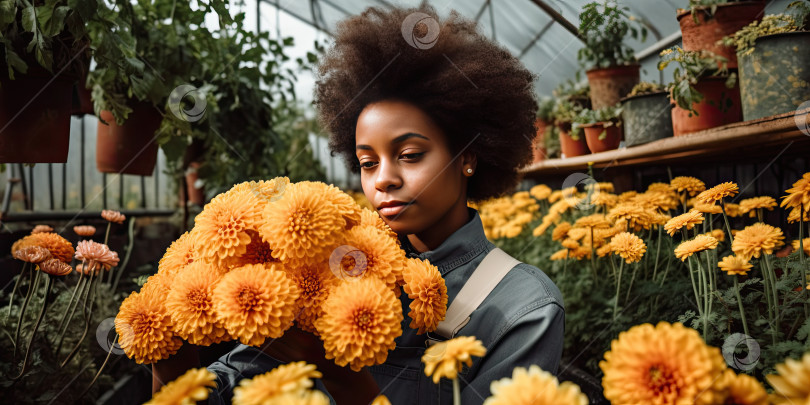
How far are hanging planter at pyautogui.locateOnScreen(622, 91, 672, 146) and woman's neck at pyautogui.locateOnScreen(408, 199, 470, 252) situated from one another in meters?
1.16

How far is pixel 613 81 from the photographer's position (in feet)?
7.79

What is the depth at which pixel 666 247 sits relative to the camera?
165cm

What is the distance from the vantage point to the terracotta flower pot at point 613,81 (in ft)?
7.73

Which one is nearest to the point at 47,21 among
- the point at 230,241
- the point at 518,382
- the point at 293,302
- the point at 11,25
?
the point at 11,25

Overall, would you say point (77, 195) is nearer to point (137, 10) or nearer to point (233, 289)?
point (137, 10)

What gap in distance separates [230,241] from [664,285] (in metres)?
1.31

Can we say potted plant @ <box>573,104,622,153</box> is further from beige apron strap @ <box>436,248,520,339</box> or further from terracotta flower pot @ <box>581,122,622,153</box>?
beige apron strap @ <box>436,248,520,339</box>

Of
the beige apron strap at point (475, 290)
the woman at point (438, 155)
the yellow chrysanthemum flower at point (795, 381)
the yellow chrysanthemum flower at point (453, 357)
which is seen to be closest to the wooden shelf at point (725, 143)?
the woman at point (438, 155)

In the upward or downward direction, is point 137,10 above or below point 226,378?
above

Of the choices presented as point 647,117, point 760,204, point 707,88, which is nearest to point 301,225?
point 760,204

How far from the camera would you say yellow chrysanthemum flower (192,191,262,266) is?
574mm

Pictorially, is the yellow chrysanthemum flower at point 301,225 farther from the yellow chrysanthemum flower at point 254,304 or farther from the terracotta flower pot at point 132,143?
the terracotta flower pot at point 132,143

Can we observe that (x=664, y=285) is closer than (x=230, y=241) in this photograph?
No

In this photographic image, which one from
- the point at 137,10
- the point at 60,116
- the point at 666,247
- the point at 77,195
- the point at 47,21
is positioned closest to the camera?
the point at 47,21
